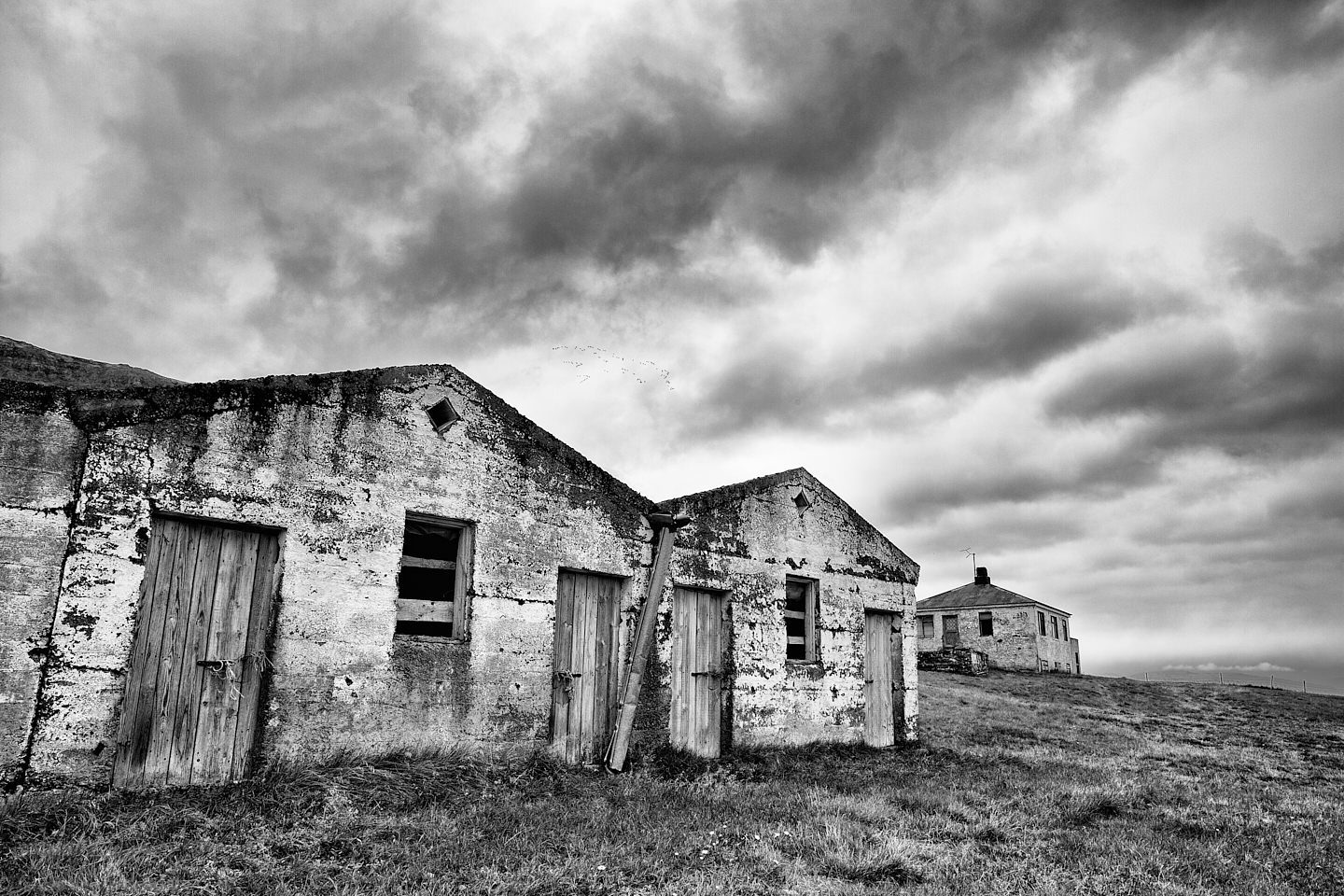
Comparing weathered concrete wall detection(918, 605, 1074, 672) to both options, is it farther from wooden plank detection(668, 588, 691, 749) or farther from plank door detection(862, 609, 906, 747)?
wooden plank detection(668, 588, 691, 749)

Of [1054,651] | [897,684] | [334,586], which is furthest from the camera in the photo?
[1054,651]

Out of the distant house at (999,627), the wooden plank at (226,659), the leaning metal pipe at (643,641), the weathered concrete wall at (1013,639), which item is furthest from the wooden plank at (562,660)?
the weathered concrete wall at (1013,639)

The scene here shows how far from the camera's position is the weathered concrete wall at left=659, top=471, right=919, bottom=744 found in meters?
12.1

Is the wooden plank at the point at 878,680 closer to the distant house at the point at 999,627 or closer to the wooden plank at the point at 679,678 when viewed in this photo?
the wooden plank at the point at 679,678

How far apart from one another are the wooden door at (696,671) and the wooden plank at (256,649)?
529 cm

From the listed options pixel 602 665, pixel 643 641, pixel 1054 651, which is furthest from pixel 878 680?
pixel 1054 651

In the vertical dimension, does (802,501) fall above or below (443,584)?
above

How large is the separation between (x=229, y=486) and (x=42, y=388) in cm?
171

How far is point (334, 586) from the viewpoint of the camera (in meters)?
8.48

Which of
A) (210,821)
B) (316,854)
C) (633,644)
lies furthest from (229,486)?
(633,644)

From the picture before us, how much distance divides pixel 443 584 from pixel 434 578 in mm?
134

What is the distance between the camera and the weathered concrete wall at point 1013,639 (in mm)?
42750

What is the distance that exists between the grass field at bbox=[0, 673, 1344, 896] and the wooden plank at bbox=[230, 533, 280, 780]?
0.40 m

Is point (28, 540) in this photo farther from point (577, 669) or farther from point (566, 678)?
point (577, 669)
